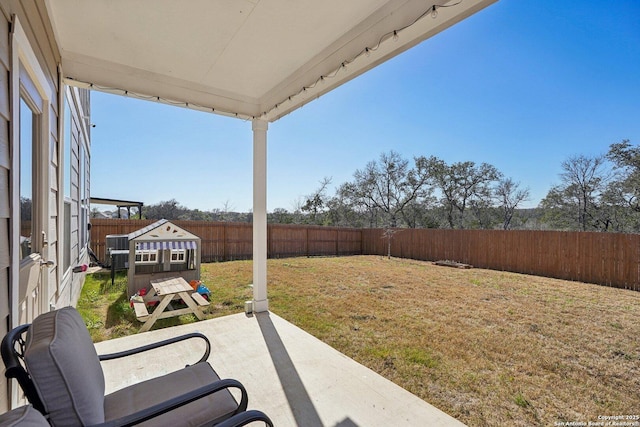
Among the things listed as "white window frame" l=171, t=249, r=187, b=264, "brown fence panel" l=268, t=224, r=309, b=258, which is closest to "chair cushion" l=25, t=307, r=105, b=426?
"white window frame" l=171, t=249, r=187, b=264

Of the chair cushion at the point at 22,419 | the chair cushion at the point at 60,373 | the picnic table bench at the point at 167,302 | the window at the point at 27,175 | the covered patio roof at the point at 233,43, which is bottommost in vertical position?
the picnic table bench at the point at 167,302

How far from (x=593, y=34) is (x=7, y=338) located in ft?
32.7

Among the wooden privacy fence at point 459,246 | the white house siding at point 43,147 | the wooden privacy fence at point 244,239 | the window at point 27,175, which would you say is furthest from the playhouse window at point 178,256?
the wooden privacy fence at point 459,246

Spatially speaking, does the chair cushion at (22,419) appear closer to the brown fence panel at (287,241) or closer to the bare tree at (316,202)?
the brown fence panel at (287,241)

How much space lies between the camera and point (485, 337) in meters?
3.70

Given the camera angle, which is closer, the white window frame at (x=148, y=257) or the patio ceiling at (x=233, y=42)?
the patio ceiling at (x=233, y=42)

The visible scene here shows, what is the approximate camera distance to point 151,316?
3.53 m

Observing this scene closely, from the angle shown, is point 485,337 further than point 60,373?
Yes

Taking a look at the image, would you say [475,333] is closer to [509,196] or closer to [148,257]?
[148,257]

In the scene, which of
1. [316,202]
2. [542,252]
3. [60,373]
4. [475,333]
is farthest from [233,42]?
[316,202]

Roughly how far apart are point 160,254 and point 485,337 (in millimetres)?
5566

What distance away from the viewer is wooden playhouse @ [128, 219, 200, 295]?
15.6 feet

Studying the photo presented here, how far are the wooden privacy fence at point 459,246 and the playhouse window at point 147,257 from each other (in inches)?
175

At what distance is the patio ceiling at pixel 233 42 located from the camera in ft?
6.28
